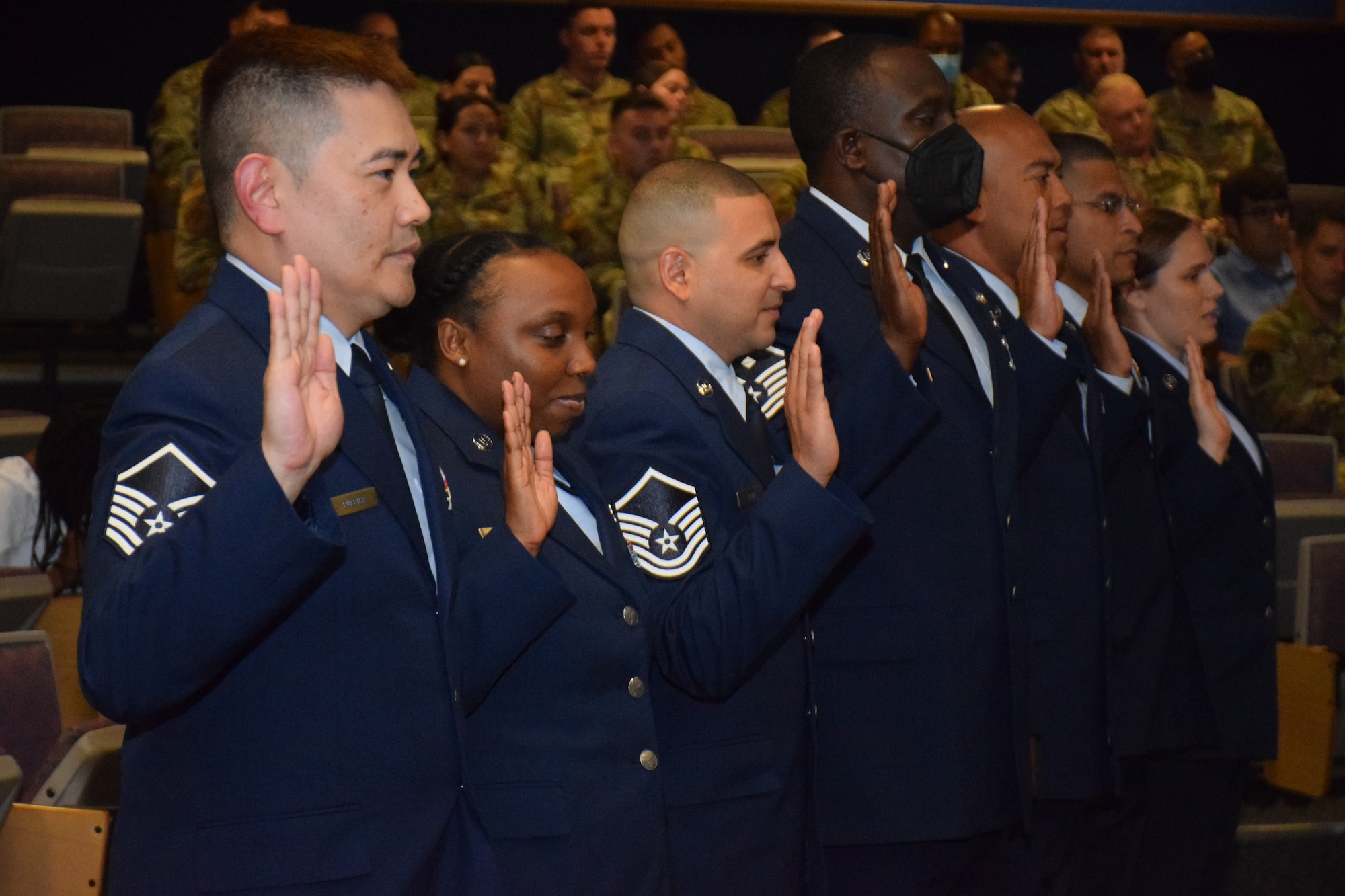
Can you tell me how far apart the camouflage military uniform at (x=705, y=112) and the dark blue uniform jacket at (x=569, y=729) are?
5.61 meters

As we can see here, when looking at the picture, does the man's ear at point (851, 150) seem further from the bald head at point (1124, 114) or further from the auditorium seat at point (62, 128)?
the auditorium seat at point (62, 128)

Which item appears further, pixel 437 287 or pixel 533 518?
pixel 437 287

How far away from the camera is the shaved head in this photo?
210cm

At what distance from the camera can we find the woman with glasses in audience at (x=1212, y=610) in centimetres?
272

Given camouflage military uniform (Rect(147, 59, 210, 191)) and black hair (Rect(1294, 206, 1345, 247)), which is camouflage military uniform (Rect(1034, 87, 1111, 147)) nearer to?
black hair (Rect(1294, 206, 1345, 247))

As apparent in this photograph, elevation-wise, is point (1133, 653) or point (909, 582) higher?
point (909, 582)

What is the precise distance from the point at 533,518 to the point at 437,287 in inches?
17.8

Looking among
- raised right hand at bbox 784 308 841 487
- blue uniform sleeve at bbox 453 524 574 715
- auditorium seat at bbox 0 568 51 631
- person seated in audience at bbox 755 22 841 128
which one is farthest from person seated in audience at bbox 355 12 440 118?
blue uniform sleeve at bbox 453 524 574 715

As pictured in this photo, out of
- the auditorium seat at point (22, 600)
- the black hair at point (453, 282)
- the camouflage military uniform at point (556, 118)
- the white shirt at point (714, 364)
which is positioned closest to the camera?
the black hair at point (453, 282)

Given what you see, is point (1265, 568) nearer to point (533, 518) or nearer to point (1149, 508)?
point (1149, 508)

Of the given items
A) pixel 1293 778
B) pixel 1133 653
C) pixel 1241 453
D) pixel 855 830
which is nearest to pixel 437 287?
pixel 855 830

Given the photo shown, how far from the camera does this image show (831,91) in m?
2.30

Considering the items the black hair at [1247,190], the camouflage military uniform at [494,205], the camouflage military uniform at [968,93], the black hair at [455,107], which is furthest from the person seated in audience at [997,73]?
the black hair at [455,107]

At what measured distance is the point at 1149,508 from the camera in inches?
104
